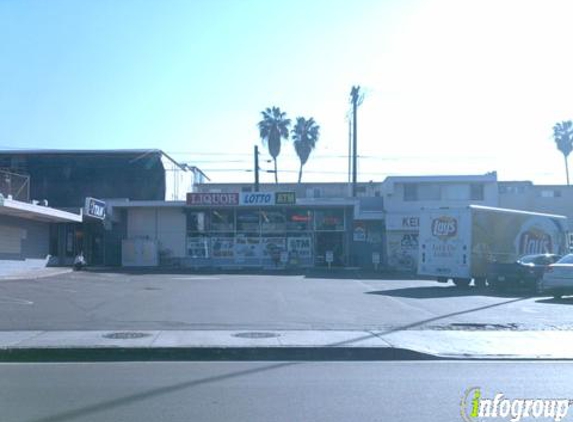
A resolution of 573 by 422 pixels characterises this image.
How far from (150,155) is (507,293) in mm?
31298

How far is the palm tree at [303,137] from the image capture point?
73125 mm

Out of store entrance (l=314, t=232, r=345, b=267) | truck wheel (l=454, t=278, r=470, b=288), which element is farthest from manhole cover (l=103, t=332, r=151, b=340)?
store entrance (l=314, t=232, r=345, b=267)

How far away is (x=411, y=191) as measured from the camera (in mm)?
48062

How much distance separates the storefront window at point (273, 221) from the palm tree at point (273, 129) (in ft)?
75.6

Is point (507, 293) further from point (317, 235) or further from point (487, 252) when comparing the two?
point (317, 235)

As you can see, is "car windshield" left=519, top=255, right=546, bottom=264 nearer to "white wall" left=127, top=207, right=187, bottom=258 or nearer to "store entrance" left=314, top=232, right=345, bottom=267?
"store entrance" left=314, top=232, right=345, bottom=267

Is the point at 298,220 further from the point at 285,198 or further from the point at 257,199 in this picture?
the point at 257,199

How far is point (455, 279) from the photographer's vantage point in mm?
30422

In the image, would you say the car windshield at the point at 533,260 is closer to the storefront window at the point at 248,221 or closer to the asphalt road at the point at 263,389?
the asphalt road at the point at 263,389

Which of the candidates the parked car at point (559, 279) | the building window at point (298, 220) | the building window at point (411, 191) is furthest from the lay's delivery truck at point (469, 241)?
the building window at point (298, 220)

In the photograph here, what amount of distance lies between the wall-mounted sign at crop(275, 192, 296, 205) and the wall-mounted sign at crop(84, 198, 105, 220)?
10.8 metres

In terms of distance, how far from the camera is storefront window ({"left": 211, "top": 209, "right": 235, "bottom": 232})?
47.8 meters

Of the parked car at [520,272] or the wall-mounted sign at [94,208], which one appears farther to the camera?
the wall-mounted sign at [94,208]

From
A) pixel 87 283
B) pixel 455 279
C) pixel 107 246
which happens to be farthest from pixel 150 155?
pixel 455 279
